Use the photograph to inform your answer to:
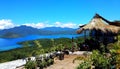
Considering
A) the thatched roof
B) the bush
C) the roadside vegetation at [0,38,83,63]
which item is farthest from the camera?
the thatched roof

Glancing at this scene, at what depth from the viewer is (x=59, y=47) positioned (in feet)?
66.7

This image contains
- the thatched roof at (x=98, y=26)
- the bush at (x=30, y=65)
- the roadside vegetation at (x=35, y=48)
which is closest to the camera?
the bush at (x=30, y=65)

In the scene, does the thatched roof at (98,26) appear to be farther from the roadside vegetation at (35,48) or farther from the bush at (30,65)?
the bush at (30,65)

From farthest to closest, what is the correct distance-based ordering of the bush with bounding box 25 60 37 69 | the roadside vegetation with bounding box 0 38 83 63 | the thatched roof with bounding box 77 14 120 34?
the thatched roof with bounding box 77 14 120 34 → the roadside vegetation with bounding box 0 38 83 63 → the bush with bounding box 25 60 37 69

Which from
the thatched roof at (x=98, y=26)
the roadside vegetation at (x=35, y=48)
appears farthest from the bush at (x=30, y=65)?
the thatched roof at (x=98, y=26)

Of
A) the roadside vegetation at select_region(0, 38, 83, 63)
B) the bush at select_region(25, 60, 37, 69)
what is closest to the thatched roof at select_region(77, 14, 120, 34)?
the roadside vegetation at select_region(0, 38, 83, 63)

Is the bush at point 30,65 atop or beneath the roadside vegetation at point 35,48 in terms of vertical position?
beneath

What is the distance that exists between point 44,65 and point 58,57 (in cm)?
385

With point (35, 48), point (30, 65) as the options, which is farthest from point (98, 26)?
point (30, 65)

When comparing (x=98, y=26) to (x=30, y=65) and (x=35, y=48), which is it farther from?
(x=30, y=65)

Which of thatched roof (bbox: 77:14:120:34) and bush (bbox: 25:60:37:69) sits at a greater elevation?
thatched roof (bbox: 77:14:120:34)

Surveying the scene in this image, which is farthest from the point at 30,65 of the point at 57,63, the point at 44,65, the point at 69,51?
the point at 69,51

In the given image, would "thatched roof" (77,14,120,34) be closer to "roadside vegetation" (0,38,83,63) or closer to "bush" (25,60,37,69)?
"roadside vegetation" (0,38,83,63)

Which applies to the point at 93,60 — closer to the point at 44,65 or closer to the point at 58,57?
the point at 44,65
